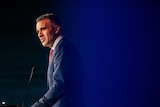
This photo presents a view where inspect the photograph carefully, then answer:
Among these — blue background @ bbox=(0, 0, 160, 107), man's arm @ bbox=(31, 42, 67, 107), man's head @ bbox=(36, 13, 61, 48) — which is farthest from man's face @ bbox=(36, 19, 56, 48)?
blue background @ bbox=(0, 0, 160, 107)

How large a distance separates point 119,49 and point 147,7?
61 cm

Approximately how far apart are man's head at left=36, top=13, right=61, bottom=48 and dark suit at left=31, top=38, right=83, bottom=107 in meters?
0.07

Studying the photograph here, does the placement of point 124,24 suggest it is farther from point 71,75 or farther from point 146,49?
point 71,75

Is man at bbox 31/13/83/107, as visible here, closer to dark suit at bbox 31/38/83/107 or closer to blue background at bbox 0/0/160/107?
dark suit at bbox 31/38/83/107

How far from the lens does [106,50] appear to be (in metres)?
5.17

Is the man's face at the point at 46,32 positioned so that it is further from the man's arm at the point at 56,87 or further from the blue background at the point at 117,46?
the blue background at the point at 117,46

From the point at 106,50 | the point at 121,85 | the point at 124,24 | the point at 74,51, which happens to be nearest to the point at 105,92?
the point at 121,85

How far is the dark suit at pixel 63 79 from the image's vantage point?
2.12 metres

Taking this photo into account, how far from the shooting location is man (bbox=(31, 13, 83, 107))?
2.12 m

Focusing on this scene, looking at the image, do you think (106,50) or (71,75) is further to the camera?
(106,50)

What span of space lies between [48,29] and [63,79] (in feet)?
0.97

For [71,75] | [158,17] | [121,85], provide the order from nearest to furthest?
[71,75] → [158,17] → [121,85]

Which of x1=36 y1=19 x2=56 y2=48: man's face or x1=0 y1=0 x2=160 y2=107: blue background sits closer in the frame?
x1=36 y1=19 x2=56 y2=48: man's face

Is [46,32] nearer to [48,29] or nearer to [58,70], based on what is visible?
[48,29]
